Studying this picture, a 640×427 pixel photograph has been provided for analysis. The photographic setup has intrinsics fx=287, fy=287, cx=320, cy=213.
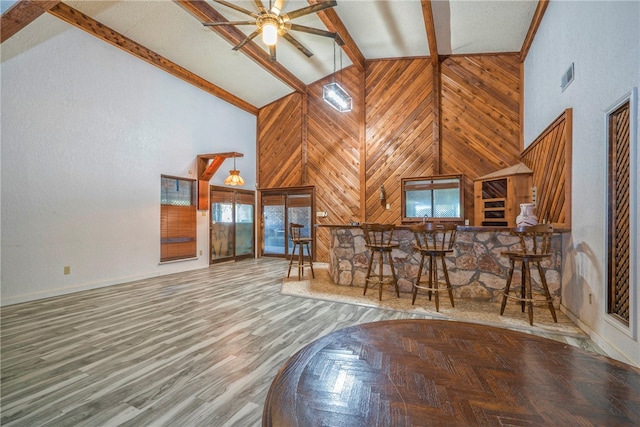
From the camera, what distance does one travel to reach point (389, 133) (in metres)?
6.86

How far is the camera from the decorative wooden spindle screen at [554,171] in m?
3.26

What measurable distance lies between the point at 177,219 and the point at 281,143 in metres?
3.45

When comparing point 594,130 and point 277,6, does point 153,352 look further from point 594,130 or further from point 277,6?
point 594,130

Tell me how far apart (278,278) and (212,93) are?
4.65 m

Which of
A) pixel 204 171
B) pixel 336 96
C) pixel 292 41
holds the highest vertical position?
pixel 292 41

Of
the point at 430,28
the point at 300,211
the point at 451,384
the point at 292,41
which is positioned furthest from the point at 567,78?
the point at 300,211

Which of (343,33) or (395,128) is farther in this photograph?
(395,128)

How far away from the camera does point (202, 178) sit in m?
6.40

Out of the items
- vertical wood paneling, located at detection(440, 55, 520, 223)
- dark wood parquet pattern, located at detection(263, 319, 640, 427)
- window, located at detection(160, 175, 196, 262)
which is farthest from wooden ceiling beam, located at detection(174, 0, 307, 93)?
dark wood parquet pattern, located at detection(263, 319, 640, 427)

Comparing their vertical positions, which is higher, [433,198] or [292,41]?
[292,41]

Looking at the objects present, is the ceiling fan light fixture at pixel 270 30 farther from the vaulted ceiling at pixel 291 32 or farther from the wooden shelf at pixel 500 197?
the wooden shelf at pixel 500 197

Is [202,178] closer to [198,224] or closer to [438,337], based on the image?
[198,224]

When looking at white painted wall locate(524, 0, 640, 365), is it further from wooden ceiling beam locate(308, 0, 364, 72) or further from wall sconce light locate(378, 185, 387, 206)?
wall sconce light locate(378, 185, 387, 206)

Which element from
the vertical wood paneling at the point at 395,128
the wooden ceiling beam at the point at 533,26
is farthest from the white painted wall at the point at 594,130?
the vertical wood paneling at the point at 395,128
